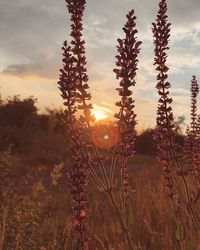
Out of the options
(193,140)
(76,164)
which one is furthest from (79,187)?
(193,140)

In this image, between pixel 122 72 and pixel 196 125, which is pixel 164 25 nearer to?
pixel 122 72

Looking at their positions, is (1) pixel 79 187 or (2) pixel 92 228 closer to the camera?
(1) pixel 79 187

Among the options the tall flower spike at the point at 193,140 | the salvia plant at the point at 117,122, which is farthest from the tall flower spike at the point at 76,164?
the tall flower spike at the point at 193,140

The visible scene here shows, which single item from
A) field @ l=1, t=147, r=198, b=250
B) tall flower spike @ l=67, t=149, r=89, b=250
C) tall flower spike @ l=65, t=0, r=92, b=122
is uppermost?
tall flower spike @ l=65, t=0, r=92, b=122

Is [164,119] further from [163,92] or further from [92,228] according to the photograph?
[92,228]

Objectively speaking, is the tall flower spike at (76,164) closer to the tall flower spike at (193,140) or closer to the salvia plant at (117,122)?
the salvia plant at (117,122)

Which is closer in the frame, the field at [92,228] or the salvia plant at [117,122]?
the salvia plant at [117,122]

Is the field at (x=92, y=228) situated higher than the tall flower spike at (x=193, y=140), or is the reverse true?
the tall flower spike at (x=193, y=140)

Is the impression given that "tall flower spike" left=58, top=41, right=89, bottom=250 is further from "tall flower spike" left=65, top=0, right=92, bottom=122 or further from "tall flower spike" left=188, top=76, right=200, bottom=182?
"tall flower spike" left=188, top=76, right=200, bottom=182

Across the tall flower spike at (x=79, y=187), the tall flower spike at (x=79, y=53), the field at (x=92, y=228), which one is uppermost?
the tall flower spike at (x=79, y=53)

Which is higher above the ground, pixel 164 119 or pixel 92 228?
pixel 164 119

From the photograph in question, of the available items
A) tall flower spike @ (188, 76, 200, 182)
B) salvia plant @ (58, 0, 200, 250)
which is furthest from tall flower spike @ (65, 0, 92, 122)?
tall flower spike @ (188, 76, 200, 182)

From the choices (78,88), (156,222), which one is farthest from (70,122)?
(156,222)

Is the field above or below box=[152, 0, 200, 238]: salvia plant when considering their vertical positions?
below
